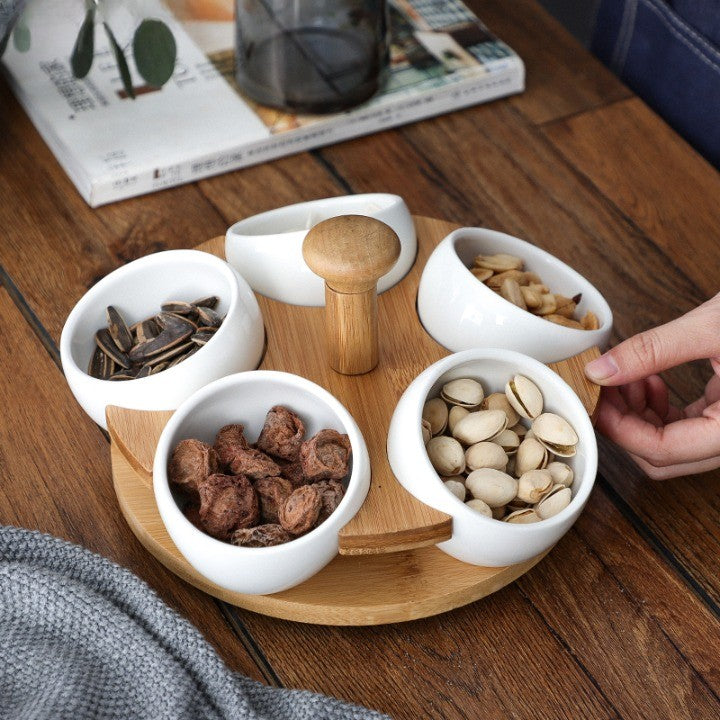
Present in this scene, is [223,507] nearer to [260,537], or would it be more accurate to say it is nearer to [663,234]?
[260,537]

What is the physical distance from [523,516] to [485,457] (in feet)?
0.13

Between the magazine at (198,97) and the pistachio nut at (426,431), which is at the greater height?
the pistachio nut at (426,431)

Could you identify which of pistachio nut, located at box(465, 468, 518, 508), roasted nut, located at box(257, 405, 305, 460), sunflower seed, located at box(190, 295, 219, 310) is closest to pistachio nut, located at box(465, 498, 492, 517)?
pistachio nut, located at box(465, 468, 518, 508)

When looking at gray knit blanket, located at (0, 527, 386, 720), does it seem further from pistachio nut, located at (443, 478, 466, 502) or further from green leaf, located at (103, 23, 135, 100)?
green leaf, located at (103, 23, 135, 100)

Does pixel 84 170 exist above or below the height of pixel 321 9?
below

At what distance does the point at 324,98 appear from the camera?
0.91 metres

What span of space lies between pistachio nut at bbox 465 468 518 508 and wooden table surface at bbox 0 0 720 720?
0.28ft

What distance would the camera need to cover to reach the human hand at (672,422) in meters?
0.64

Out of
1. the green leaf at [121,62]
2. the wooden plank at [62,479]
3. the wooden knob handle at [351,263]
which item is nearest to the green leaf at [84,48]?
the green leaf at [121,62]

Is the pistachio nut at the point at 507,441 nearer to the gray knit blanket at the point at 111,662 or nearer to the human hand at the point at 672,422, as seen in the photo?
the human hand at the point at 672,422

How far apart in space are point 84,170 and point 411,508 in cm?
47

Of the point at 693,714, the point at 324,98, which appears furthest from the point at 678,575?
the point at 324,98

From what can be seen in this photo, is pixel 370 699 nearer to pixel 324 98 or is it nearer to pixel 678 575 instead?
pixel 678 575

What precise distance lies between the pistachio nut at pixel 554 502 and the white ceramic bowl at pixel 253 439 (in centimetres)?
10
